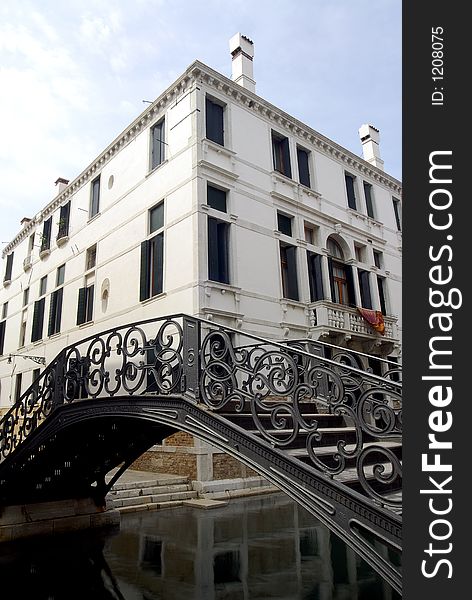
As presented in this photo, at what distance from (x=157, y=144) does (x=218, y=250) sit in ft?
14.6

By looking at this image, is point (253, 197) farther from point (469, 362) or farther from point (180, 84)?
point (469, 362)

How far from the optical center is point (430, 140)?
2.36m

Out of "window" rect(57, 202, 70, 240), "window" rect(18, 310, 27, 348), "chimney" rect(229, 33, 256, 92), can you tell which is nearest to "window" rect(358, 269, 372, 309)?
"chimney" rect(229, 33, 256, 92)

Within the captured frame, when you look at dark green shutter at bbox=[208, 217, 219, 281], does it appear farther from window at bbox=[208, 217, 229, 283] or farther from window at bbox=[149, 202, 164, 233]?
window at bbox=[149, 202, 164, 233]

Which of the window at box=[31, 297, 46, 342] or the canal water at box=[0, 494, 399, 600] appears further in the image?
the window at box=[31, 297, 46, 342]

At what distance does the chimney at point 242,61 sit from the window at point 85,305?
852 cm

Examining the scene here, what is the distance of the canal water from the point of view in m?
4.50

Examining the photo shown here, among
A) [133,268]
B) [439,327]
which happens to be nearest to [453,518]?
[439,327]

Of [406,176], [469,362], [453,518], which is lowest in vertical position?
[453,518]

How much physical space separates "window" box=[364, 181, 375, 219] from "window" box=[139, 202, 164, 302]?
8608 millimetres

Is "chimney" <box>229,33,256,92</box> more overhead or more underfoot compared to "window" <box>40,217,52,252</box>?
more overhead

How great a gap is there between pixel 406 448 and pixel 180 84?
13159mm

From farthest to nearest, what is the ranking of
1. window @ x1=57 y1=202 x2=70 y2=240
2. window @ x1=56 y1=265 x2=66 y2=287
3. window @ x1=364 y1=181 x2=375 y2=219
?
window @ x1=57 y1=202 x2=70 y2=240
window @ x1=56 y1=265 x2=66 y2=287
window @ x1=364 y1=181 x2=375 y2=219

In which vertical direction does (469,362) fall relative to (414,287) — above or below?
below
